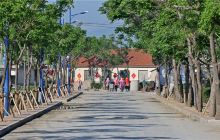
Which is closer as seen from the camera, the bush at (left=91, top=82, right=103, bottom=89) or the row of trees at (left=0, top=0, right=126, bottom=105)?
the row of trees at (left=0, top=0, right=126, bottom=105)

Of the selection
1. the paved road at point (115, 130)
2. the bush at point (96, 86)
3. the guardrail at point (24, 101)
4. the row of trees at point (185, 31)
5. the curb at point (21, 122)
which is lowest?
the paved road at point (115, 130)

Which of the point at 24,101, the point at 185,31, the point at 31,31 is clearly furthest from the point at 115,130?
the point at 24,101

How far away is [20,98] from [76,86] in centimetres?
6448

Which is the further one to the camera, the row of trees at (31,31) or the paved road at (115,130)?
the row of trees at (31,31)

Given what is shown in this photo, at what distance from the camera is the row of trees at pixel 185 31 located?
76.5 ft

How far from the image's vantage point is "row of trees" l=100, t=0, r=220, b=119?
23.3m

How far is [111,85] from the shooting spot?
301 ft

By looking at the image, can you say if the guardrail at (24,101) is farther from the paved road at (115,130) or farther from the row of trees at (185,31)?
the row of trees at (185,31)

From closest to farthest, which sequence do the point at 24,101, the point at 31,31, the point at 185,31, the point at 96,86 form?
the point at 185,31 < the point at 31,31 < the point at 24,101 < the point at 96,86

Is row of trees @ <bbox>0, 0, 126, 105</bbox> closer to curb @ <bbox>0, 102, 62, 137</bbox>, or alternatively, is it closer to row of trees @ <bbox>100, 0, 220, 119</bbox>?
curb @ <bbox>0, 102, 62, 137</bbox>

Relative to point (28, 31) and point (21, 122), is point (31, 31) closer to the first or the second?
point (28, 31)

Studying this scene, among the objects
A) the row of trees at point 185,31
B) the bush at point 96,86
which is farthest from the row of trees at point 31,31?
the bush at point 96,86

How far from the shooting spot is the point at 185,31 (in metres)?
32.4

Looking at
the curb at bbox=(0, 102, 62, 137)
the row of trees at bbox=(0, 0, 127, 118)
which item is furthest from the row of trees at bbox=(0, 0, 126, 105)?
the curb at bbox=(0, 102, 62, 137)
